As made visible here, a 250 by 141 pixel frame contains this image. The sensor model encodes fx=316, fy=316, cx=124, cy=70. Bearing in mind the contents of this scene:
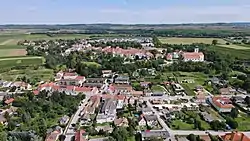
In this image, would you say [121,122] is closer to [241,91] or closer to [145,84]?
[145,84]

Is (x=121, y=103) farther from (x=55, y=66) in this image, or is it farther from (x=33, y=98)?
(x=55, y=66)

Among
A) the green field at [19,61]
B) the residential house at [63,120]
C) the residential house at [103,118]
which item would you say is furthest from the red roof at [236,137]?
the green field at [19,61]

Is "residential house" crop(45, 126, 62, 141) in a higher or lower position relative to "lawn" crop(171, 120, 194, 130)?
higher

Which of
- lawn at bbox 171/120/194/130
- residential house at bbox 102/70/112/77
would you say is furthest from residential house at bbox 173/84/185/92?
lawn at bbox 171/120/194/130

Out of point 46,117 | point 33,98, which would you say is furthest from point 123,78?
point 46,117

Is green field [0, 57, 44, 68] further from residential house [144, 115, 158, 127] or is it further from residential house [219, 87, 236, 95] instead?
residential house [144, 115, 158, 127]

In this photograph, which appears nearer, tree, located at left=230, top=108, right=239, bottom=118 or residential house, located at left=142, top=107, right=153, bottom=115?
tree, located at left=230, top=108, right=239, bottom=118
